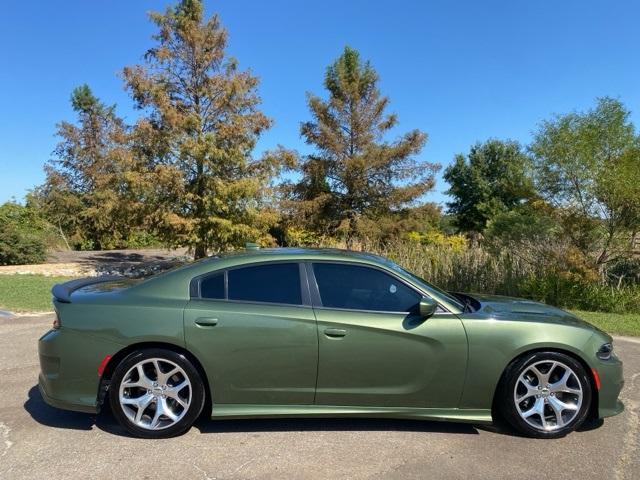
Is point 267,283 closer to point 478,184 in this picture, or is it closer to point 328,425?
point 328,425

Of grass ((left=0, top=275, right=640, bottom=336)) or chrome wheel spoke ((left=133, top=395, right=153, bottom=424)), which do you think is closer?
chrome wheel spoke ((left=133, top=395, right=153, bottom=424))

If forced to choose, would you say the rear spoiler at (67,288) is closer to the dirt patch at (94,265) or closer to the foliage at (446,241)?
the foliage at (446,241)

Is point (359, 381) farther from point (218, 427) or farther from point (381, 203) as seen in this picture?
point (381, 203)

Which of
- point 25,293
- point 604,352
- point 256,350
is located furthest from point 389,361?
point 25,293

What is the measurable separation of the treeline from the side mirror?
329 inches

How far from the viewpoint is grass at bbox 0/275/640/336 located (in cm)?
898

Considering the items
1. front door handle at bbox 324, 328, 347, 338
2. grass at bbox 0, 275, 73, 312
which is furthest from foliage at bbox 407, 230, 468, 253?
front door handle at bbox 324, 328, 347, 338

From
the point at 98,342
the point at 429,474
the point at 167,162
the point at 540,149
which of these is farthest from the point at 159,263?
the point at 429,474

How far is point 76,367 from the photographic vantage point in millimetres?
4043

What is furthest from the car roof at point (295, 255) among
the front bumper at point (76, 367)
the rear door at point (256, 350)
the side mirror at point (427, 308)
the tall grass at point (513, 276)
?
the tall grass at point (513, 276)

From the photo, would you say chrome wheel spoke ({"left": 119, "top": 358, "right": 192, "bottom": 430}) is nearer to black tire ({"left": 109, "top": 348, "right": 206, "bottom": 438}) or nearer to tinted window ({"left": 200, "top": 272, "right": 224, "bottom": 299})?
black tire ({"left": 109, "top": 348, "right": 206, "bottom": 438})

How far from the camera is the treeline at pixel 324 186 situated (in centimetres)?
1148

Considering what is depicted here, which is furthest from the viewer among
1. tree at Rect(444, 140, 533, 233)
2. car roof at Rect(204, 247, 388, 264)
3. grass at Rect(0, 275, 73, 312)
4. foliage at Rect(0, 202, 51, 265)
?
tree at Rect(444, 140, 533, 233)

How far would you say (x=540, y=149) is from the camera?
11.7 meters
